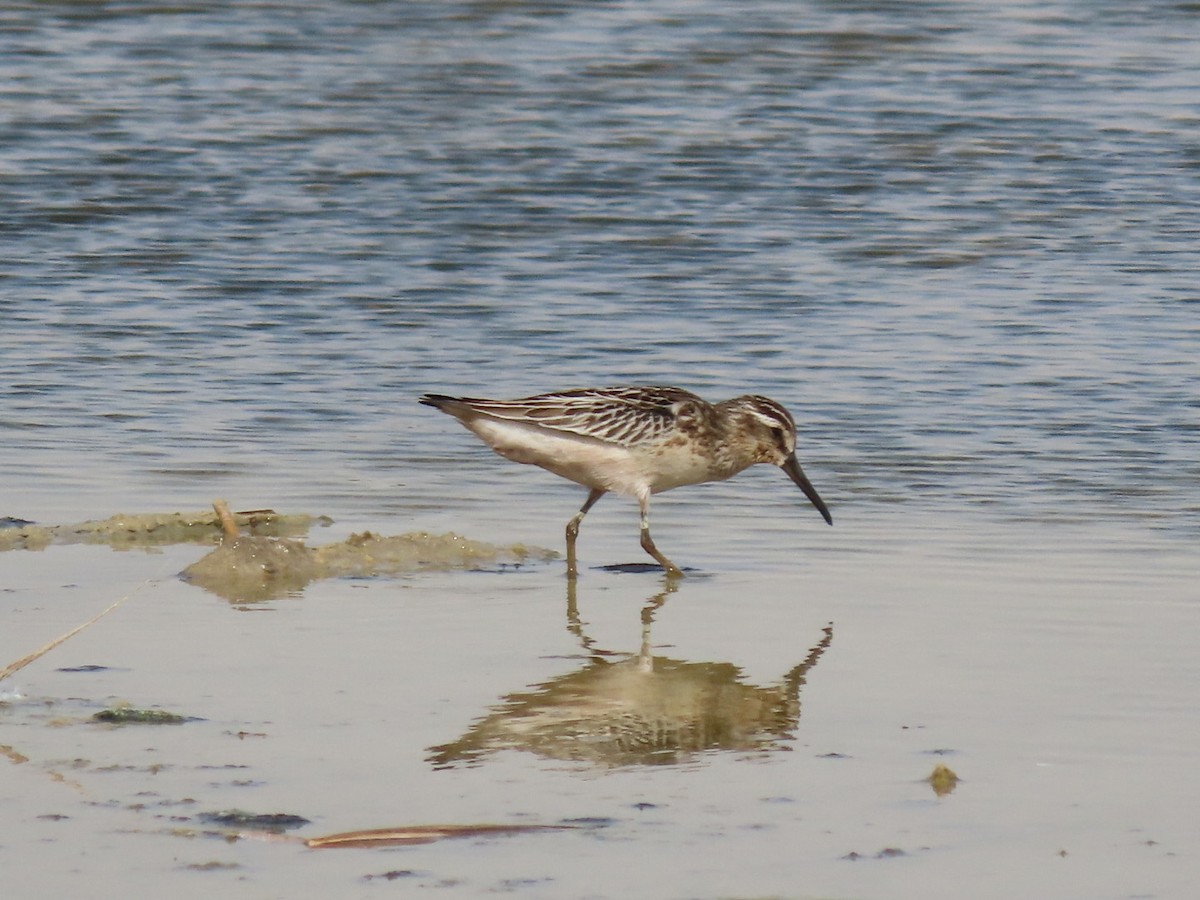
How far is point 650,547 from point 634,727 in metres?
2.29

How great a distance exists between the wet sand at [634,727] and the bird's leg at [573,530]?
0.12 metres

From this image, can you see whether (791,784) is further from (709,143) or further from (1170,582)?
(709,143)

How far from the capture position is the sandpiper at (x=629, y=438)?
8.38 m

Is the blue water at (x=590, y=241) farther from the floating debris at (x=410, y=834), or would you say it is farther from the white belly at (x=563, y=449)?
the floating debris at (x=410, y=834)

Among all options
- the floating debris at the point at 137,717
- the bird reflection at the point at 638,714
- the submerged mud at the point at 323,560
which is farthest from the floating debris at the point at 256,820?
the submerged mud at the point at 323,560

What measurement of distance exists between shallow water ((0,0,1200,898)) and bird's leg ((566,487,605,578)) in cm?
9

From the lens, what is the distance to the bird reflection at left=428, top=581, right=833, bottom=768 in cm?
561

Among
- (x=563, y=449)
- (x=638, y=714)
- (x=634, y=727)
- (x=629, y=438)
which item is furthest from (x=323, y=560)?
(x=634, y=727)

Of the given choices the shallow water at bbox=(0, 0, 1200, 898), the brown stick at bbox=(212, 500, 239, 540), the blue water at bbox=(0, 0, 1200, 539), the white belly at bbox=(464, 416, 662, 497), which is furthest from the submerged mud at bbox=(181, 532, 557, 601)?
the blue water at bbox=(0, 0, 1200, 539)

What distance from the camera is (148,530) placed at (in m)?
8.01

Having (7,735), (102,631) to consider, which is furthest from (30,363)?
(7,735)

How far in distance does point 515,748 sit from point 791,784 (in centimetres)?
72

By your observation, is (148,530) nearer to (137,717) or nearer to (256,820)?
(137,717)

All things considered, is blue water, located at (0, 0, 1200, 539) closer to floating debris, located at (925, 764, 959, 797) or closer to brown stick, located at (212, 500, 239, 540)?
brown stick, located at (212, 500, 239, 540)
